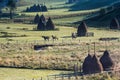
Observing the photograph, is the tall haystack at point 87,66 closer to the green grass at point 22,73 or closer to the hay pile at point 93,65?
the hay pile at point 93,65

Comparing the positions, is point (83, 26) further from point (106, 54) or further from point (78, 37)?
point (106, 54)

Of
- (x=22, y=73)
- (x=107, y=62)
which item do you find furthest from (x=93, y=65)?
(x=22, y=73)

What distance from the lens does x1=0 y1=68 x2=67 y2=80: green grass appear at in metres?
52.7

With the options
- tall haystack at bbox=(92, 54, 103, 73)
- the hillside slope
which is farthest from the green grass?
the hillside slope

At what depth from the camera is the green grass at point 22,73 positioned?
52719 mm

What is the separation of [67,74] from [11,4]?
463 feet

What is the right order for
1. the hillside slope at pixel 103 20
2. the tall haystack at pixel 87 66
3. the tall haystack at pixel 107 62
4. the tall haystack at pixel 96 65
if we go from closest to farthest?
the tall haystack at pixel 96 65
the tall haystack at pixel 87 66
the tall haystack at pixel 107 62
the hillside slope at pixel 103 20

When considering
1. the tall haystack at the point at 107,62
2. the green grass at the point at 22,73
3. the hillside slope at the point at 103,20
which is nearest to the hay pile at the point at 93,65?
the tall haystack at the point at 107,62

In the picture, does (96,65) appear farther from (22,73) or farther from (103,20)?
(103,20)

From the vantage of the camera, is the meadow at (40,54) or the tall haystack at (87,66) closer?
the tall haystack at (87,66)

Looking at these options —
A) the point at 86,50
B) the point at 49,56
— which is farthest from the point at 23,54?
the point at 86,50

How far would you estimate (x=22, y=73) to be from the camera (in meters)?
55.8

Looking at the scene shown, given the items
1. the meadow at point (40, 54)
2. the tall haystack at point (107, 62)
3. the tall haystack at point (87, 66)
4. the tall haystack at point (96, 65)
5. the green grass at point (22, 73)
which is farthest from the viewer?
the meadow at point (40, 54)

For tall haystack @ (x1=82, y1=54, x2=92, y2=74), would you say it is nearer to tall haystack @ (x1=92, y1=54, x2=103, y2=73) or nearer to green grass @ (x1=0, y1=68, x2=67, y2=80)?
tall haystack @ (x1=92, y1=54, x2=103, y2=73)
